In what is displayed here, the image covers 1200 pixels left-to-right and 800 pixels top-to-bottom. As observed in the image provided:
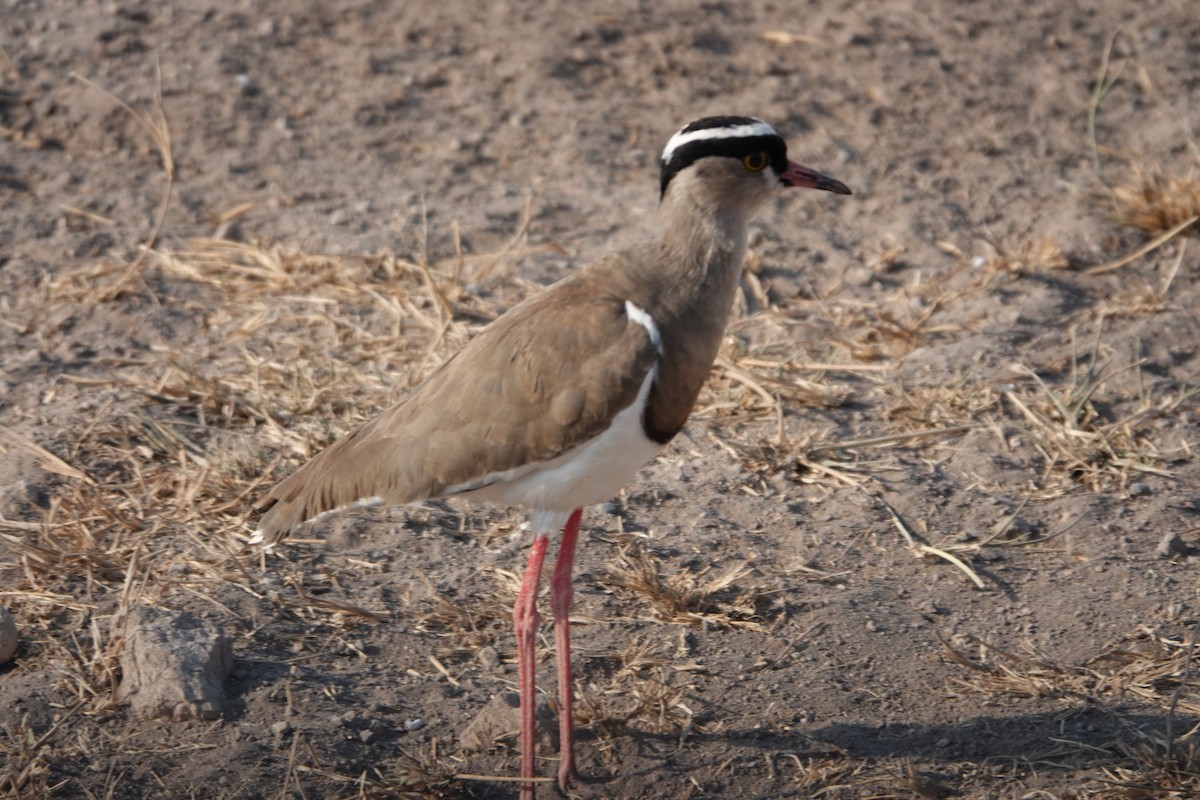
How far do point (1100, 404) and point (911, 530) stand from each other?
1255 mm

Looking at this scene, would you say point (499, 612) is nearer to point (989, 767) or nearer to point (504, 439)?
point (504, 439)

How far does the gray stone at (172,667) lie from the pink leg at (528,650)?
37.5 inches

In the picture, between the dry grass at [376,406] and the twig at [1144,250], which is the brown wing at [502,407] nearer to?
the dry grass at [376,406]

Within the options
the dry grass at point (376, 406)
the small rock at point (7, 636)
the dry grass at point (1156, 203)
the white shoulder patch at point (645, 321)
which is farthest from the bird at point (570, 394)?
the dry grass at point (1156, 203)

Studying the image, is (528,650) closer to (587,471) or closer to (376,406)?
(587,471)

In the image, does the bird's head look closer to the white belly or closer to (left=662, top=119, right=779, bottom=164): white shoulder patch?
(left=662, top=119, right=779, bottom=164): white shoulder patch

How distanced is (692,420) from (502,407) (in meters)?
2.02

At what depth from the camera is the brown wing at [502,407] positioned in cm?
416

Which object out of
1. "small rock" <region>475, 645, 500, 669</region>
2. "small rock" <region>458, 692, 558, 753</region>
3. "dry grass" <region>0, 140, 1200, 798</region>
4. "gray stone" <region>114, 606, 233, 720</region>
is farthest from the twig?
"gray stone" <region>114, 606, 233, 720</region>

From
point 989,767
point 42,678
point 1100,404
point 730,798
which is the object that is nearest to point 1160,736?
point 989,767

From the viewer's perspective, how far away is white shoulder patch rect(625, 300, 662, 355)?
13.8ft

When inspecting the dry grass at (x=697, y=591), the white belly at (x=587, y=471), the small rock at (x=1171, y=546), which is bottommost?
the small rock at (x=1171, y=546)

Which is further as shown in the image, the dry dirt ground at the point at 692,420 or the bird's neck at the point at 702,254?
the dry dirt ground at the point at 692,420

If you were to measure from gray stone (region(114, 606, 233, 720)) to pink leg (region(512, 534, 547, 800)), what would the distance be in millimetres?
952
